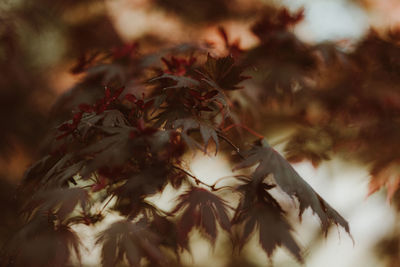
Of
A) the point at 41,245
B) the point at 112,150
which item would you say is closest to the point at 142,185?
the point at 112,150

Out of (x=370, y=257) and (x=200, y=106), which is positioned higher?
(x=200, y=106)

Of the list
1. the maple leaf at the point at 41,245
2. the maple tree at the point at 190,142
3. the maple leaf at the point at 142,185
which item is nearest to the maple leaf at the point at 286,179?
the maple tree at the point at 190,142

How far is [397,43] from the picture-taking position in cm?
126

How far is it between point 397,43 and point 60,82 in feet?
4.86

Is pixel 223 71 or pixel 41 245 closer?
pixel 41 245

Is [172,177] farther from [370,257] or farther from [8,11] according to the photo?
[370,257]

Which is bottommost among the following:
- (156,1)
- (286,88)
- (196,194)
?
(196,194)

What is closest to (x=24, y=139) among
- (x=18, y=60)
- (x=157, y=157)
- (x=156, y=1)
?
(x=18, y=60)

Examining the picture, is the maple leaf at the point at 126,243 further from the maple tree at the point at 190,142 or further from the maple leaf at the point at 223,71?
the maple leaf at the point at 223,71

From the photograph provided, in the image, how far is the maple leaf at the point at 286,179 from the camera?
0.67 m

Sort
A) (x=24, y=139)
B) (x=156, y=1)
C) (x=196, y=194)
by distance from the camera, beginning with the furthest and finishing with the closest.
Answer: (x=156, y=1) < (x=24, y=139) < (x=196, y=194)

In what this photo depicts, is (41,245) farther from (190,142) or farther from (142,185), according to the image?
(190,142)

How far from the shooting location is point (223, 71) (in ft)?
2.44

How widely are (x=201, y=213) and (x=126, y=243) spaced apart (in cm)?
15
